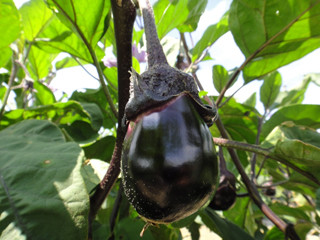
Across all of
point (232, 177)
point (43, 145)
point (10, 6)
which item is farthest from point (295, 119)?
point (10, 6)

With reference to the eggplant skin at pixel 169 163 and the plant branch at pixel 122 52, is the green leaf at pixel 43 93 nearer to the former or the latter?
the plant branch at pixel 122 52

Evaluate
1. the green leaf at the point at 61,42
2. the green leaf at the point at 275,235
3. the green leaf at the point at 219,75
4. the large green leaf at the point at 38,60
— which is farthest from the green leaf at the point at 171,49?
the green leaf at the point at 275,235

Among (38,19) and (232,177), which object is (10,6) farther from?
(232,177)

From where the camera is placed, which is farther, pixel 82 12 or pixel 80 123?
pixel 80 123

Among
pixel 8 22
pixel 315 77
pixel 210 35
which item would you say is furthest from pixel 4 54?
pixel 315 77

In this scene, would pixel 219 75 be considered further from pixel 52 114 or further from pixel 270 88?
pixel 52 114

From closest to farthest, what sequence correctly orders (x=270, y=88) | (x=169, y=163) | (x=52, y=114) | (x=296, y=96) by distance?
(x=169, y=163)
(x=52, y=114)
(x=270, y=88)
(x=296, y=96)
